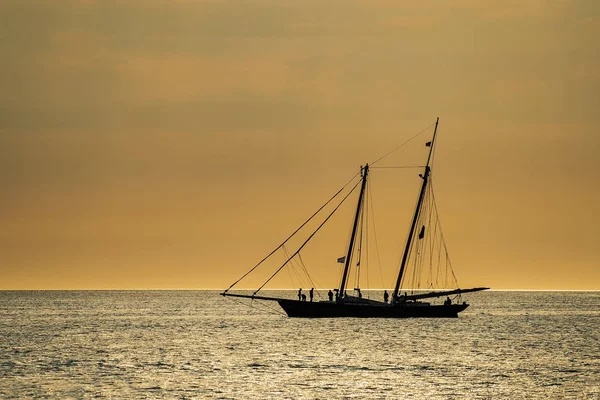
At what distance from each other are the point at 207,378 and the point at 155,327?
288 ft

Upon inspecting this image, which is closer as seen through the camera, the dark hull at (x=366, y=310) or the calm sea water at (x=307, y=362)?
the calm sea water at (x=307, y=362)

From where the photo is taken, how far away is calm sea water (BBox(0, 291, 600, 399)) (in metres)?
83.2

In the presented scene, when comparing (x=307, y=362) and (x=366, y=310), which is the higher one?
(x=366, y=310)

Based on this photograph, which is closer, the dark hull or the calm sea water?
the calm sea water

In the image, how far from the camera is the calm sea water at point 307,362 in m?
83.2

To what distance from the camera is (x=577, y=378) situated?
300 ft

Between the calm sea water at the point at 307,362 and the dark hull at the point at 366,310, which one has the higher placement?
the dark hull at the point at 366,310

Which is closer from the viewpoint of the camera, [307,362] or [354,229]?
[307,362]

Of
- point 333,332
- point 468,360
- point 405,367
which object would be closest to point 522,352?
point 468,360

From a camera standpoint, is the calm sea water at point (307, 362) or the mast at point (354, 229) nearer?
the calm sea water at point (307, 362)

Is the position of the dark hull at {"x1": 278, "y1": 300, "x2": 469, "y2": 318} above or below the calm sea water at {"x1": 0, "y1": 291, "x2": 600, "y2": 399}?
above

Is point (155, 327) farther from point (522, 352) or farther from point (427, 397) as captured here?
point (427, 397)

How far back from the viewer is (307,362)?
104 meters

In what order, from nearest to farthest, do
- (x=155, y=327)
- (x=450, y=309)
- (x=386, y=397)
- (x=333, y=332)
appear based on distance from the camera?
1. (x=386, y=397)
2. (x=333, y=332)
3. (x=450, y=309)
4. (x=155, y=327)
